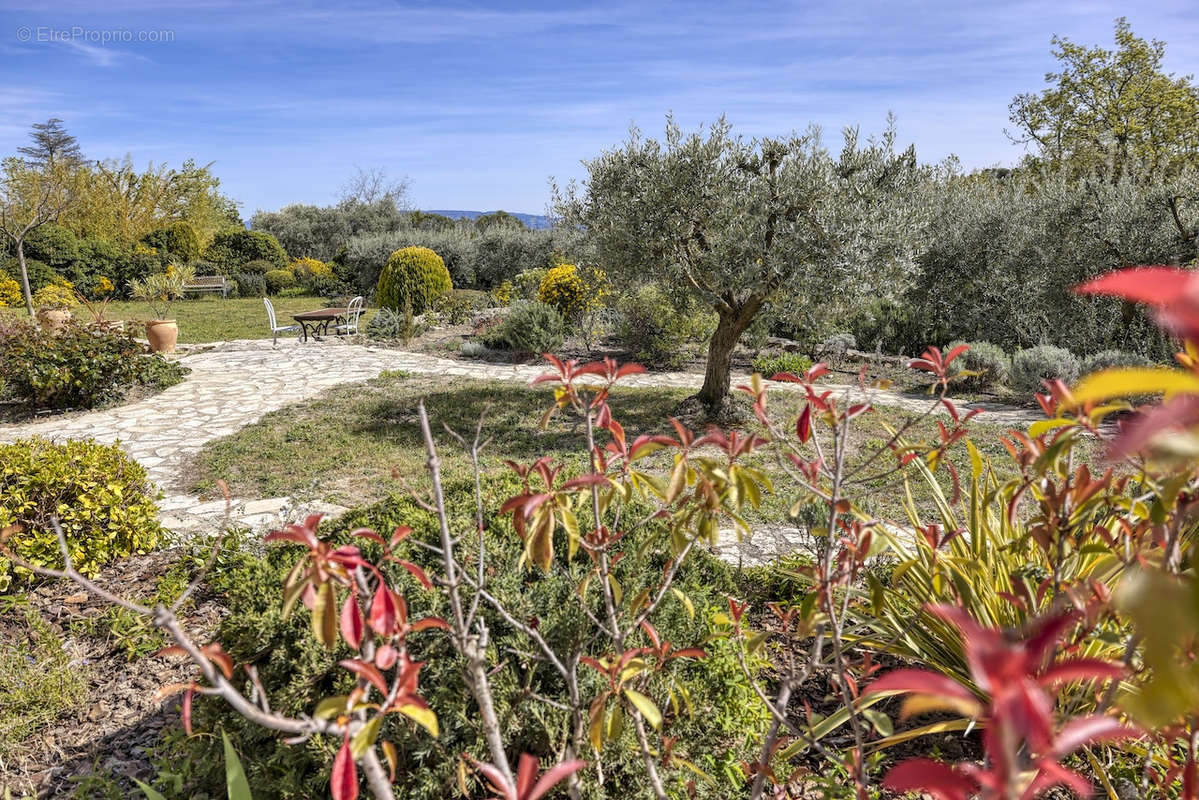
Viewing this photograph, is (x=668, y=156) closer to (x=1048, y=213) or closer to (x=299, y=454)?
(x=299, y=454)

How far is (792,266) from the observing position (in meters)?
6.39

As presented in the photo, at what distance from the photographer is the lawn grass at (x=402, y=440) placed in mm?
5379

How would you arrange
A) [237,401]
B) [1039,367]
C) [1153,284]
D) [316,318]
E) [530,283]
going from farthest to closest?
[530,283] < [316,318] < [1039,367] < [237,401] < [1153,284]

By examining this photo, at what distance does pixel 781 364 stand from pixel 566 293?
169 inches

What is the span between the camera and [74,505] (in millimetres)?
3854

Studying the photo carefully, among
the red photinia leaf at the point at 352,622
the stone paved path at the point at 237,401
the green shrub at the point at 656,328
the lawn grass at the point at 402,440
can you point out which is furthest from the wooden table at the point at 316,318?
the red photinia leaf at the point at 352,622

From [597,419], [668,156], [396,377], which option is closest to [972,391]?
[668,156]

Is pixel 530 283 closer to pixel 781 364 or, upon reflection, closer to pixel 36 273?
pixel 781 364

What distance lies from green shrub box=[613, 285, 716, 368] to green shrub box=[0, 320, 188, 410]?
251 inches

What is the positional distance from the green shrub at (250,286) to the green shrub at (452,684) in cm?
2106

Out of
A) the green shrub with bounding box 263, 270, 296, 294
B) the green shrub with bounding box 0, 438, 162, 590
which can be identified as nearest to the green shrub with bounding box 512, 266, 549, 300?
the green shrub with bounding box 263, 270, 296, 294

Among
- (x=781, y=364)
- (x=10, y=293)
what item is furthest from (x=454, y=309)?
(x=10, y=293)

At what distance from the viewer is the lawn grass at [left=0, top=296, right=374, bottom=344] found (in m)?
13.7

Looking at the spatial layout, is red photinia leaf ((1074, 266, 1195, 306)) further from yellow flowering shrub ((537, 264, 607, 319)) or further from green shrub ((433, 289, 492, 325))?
green shrub ((433, 289, 492, 325))
